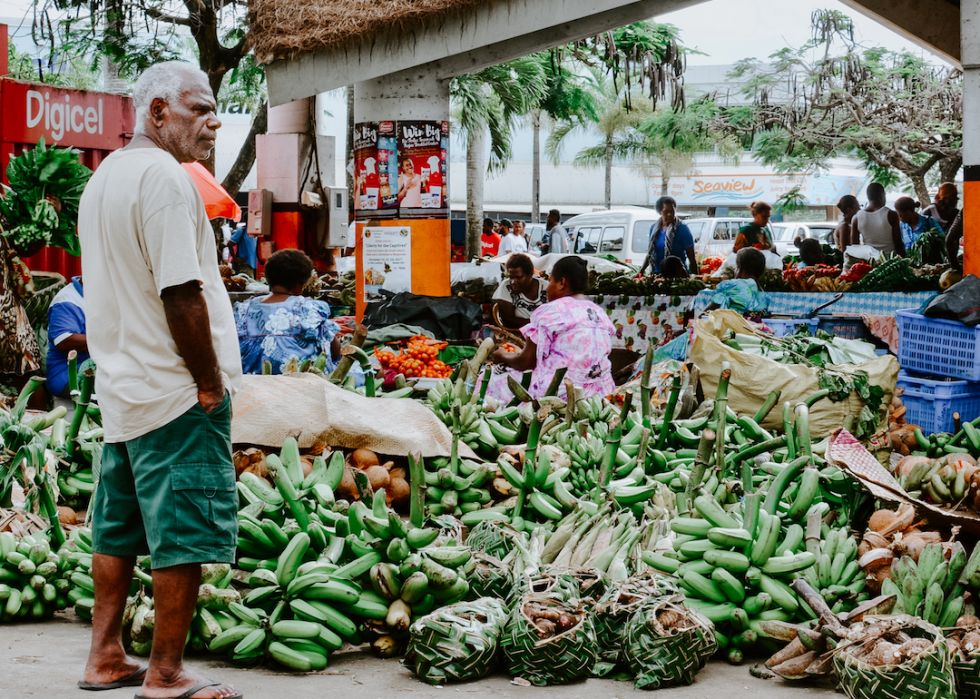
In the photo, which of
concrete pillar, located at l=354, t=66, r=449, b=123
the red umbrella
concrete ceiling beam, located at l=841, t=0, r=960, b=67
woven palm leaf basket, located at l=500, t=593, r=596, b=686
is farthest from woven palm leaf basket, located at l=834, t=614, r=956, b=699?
concrete ceiling beam, located at l=841, t=0, r=960, b=67

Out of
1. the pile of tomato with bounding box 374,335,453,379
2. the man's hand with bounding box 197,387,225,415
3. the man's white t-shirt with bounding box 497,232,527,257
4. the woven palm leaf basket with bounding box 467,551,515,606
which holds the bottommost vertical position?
the woven palm leaf basket with bounding box 467,551,515,606

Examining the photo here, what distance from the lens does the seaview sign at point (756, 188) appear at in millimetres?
46469

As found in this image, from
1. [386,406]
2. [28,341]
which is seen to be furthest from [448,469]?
[28,341]

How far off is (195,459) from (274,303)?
3.42 metres

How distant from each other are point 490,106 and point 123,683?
1858cm

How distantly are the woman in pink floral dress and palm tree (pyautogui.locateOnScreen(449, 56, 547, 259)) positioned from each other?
13.2 meters

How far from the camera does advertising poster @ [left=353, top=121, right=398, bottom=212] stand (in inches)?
342

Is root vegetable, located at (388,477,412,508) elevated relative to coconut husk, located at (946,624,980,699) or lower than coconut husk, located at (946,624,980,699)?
elevated

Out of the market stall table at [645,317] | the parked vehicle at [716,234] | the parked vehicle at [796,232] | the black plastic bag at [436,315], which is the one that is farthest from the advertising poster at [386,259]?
the parked vehicle at [796,232]

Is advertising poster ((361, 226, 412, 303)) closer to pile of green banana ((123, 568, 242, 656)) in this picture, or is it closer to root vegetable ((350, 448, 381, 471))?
root vegetable ((350, 448, 381, 471))

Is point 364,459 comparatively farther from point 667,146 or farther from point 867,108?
point 667,146

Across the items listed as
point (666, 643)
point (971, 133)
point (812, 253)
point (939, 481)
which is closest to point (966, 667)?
point (666, 643)

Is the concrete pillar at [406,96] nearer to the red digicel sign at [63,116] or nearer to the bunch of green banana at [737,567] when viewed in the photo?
the red digicel sign at [63,116]

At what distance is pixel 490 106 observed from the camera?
67.1 feet
